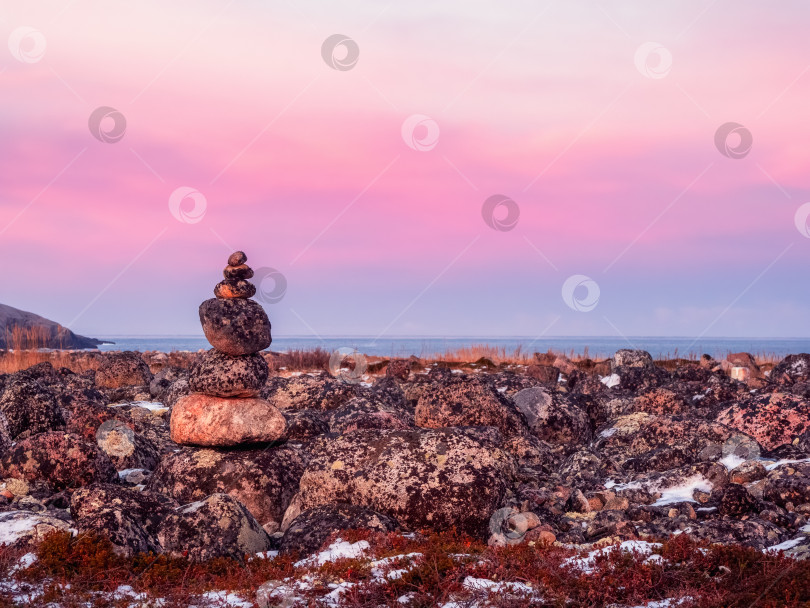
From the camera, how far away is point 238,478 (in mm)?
12922

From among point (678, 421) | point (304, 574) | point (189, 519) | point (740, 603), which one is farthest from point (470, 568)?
point (678, 421)

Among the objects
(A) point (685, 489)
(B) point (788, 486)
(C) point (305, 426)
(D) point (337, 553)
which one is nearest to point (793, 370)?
(A) point (685, 489)

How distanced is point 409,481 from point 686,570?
4.31 m

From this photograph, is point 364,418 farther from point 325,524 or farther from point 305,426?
point 325,524

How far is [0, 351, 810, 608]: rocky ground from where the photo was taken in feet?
25.9

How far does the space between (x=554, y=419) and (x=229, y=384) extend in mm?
8525

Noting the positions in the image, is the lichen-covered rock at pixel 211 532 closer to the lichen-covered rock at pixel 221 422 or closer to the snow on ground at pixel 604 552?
the lichen-covered rock at pixel 221 422

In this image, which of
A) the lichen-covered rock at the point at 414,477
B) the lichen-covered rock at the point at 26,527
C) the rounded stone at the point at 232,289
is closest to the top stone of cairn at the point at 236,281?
the rounded stone at the point at 232,289

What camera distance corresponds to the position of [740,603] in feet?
23.1

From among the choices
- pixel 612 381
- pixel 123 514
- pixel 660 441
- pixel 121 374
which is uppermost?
pixel 612 381

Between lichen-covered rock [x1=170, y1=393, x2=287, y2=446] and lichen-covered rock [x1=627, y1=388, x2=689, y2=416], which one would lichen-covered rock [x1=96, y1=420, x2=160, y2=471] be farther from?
lichen-covered rock [x1=627, y1=388, x2=689, y2=416]

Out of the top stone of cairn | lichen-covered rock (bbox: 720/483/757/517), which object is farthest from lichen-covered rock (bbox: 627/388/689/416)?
the top stone of cairn

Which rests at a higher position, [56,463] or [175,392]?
[175,392]

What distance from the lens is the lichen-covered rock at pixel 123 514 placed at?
31.1ft
